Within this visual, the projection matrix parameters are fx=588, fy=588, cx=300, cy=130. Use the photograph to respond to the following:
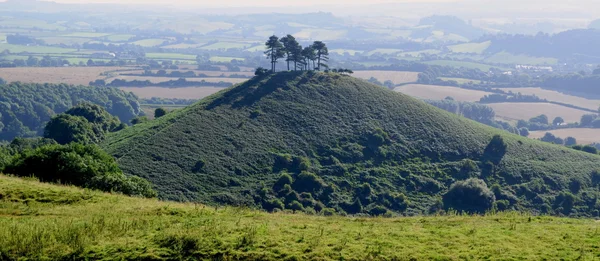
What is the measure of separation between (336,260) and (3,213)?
53.3 feet

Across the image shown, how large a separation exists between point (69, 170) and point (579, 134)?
149 metres

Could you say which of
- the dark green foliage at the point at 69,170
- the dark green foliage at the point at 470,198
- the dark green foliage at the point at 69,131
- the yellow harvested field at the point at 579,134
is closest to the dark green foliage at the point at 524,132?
the yellow harvested field at the point at 579,134

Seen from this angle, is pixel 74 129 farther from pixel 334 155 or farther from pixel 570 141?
pixel 570 141

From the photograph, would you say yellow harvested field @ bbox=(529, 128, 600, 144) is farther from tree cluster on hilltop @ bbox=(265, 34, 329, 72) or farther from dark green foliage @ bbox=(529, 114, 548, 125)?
tree cluster on hilltop @ bbox=(265, 34, 329, 72)

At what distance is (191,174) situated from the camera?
73688 mm

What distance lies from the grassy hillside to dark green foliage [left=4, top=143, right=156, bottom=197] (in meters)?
20.8

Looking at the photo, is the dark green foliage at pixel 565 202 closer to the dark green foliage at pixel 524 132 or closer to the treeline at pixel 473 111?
the dark green foliage at pixel 524 132

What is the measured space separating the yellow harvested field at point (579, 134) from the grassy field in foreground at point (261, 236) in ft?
439

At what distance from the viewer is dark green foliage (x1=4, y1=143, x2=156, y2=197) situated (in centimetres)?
4178

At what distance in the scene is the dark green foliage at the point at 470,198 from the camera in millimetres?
79312

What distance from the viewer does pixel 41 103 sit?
166750 mm

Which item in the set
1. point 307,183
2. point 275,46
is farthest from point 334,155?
point 275,46

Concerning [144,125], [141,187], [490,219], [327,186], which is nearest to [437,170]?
[327,186]

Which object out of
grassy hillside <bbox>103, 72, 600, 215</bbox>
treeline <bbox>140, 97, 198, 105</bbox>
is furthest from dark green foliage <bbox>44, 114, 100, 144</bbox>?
treeline <bbox>140, 97, 198, 105</bbox>
